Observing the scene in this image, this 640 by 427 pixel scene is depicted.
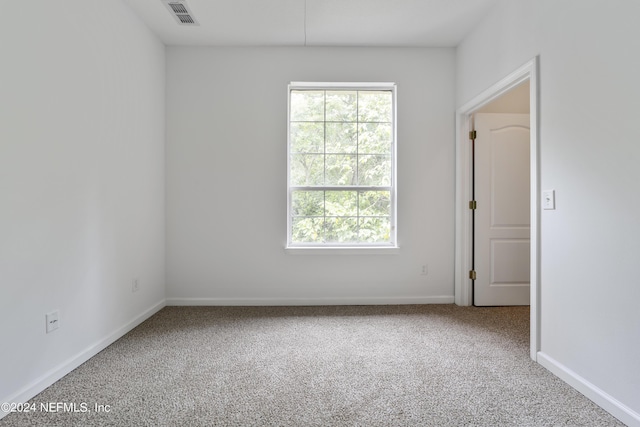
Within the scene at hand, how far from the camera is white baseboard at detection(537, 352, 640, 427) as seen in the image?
1.65 m

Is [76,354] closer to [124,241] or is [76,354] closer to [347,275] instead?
[124,241]

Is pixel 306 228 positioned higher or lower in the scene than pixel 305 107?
lower

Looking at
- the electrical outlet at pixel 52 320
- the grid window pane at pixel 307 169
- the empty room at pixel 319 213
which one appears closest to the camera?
the empty room at pixel 319 213

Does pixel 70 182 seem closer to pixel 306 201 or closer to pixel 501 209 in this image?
pixel 306 201

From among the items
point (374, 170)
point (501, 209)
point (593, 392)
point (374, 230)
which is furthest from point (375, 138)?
point (593, 392)

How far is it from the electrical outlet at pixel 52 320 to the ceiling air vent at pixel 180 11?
2529 mm

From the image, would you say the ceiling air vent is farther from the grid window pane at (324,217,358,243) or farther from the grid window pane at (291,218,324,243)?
the grid window pane at (324,217,358,243)

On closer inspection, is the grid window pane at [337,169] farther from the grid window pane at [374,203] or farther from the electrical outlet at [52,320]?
the electrical outlet at [52,320]

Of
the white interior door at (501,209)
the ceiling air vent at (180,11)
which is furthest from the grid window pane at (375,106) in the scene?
the ceiling air vent at (180,11)

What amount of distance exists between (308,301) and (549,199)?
242cm

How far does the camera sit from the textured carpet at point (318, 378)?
1718 millimetres

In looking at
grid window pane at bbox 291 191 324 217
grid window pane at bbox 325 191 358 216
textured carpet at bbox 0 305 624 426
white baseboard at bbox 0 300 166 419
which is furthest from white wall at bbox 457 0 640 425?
white baseboard at bbox 0 300 166 419

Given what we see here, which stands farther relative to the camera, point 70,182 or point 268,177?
point 268,177

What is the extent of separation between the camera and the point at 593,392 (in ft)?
6.12
